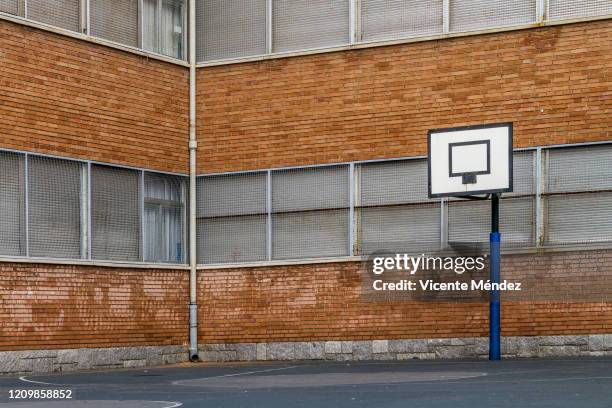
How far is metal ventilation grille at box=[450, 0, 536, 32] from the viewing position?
22.4 meters

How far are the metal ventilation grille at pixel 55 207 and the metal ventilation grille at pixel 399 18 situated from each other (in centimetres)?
603

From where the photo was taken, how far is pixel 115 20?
78.1 feet

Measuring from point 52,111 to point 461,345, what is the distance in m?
8.40

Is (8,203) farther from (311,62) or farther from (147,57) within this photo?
(311,62)

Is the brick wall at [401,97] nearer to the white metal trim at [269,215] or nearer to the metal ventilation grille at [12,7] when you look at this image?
the white metal trim at [269,215]

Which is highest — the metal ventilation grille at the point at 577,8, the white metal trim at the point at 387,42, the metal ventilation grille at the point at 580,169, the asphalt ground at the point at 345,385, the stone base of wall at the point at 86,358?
the metal ventilation grille at the point at 577,8

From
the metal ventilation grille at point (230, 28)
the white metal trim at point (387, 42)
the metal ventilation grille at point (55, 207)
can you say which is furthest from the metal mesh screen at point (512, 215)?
the metal ventilation grille at point (55, 207)

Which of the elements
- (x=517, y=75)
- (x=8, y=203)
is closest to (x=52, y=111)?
(x=8, y=203)

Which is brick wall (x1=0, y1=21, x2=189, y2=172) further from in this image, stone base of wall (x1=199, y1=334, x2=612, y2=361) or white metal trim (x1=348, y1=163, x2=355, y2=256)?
stone base of wall (x1=199, y1=334, x2=612, y2=361)

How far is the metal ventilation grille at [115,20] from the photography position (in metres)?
23.4

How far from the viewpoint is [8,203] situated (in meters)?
21.5

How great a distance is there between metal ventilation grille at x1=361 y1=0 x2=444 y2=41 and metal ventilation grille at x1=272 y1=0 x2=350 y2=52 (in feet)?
1.50

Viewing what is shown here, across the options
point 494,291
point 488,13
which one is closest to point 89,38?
point 488,13

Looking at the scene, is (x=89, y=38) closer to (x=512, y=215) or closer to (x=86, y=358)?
(x=86, y=358)
